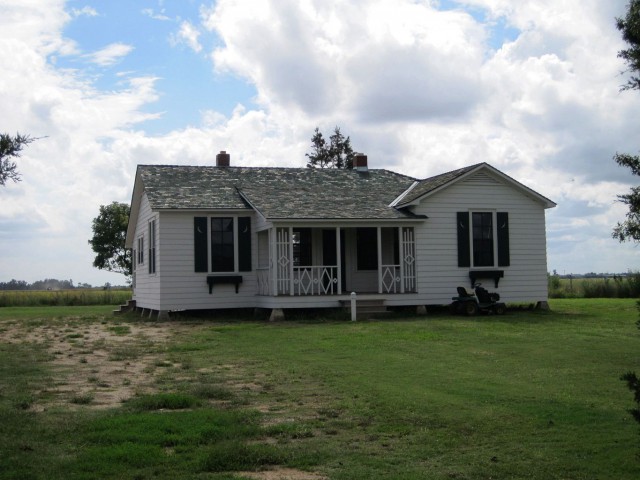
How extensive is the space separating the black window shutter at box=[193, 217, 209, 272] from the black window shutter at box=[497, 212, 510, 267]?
9.83 metres

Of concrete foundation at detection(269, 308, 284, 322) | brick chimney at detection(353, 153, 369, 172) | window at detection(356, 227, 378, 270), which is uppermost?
brick chimney at detection(353, 153, 369, 172)

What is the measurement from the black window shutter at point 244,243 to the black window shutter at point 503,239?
841cm

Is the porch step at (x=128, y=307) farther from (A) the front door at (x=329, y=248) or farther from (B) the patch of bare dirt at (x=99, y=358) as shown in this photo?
(A) the front door at (x=329, y=248)

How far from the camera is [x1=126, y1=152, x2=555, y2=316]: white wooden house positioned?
25.1 m

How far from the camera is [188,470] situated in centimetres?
666

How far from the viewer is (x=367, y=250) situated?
91.3ft

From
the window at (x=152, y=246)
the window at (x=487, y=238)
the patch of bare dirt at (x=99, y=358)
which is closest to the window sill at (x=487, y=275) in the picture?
the window at (x=487, y=238)

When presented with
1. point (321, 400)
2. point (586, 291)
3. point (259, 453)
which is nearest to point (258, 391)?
point (321, 400)

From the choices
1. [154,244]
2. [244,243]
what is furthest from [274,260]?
[154,244]

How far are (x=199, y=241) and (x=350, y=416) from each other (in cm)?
1725

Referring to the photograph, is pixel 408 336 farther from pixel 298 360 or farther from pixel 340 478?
pixel 340 478

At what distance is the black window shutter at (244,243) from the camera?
26.1 meters

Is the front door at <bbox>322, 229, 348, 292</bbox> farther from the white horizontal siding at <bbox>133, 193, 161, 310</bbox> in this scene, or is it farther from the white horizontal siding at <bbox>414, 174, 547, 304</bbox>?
the white horizontal siding at <bbox>133, 193, 161, 310</bbox>

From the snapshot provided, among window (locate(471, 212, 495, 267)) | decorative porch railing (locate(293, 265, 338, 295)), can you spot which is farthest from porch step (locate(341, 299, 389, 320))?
window (locate(471, 212, 495, 267))
